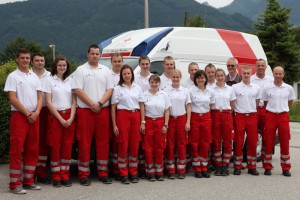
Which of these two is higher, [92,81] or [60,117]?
[92,81]

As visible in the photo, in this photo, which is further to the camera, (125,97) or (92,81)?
(125,97)

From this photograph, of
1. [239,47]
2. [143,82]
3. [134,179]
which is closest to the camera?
[134,179]

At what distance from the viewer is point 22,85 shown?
263 inches

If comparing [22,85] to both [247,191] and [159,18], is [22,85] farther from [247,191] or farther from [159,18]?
[159,18]

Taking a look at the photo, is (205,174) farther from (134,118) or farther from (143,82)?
(143,82)

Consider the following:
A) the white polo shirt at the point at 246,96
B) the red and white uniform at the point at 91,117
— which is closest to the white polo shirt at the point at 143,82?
the red and white uniform at the point at 91,117

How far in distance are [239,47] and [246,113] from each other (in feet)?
8.33

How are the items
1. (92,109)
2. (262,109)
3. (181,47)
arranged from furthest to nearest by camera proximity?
(181,47) → (262,109) → (92,109)

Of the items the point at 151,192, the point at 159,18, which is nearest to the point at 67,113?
the point at 151,192

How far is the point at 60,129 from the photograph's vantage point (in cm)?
706

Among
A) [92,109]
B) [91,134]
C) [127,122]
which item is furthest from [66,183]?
[127,122]

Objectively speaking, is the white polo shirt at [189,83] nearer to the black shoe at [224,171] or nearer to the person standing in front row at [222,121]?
the person standing in front row at [222,121]

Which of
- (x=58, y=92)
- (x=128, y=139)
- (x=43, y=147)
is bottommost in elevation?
(x=43, y=147)

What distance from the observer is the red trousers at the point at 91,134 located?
7.20 metres
